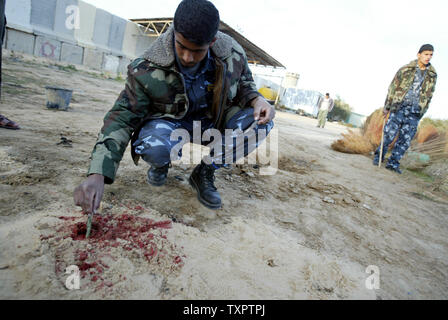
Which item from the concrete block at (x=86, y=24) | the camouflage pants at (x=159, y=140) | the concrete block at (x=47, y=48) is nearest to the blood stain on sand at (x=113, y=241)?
the camouflage pants at (x=159, y=140)

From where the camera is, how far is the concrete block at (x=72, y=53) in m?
10.1

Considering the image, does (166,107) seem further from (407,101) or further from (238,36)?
(238,36)

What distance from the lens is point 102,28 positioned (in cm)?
1116

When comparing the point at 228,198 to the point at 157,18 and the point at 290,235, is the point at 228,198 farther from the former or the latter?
the point at 157,18

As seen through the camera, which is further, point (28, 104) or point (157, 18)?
point (157, 18)

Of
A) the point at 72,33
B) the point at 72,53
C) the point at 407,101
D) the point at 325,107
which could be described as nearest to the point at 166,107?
the point at 407,101

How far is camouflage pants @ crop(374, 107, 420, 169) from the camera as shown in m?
3.56

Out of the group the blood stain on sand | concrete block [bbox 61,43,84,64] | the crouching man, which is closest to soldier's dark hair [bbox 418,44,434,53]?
the crouching man

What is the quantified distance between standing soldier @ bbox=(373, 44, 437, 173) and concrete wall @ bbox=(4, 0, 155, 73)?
11011 millimetres

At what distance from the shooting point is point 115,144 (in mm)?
1160

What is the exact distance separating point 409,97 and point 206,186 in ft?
11.0

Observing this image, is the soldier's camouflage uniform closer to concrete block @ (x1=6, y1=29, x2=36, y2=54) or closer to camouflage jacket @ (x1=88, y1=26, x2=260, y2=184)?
camouflage jacket @ (x1=88, y1=26, x2=260, y2=184)

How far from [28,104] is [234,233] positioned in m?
3.29
